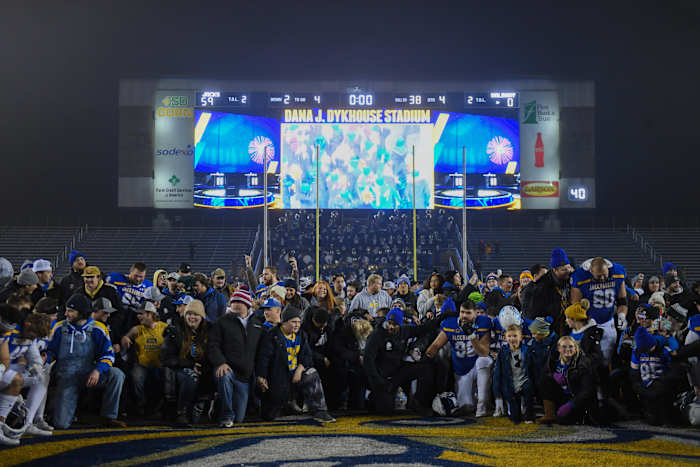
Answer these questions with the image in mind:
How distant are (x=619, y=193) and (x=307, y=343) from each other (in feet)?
150

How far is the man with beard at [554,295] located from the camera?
936 cm

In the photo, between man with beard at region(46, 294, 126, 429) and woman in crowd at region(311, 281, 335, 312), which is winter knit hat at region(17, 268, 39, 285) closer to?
man with beard at region(46, 294, 126, 429)

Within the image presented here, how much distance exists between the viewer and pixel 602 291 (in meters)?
9.04

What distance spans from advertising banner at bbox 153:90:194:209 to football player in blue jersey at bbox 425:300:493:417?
1104 inches

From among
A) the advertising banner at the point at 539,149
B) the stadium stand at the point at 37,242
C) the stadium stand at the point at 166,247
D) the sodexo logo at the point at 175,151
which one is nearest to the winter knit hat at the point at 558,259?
the stadium stand at the point at 166,247

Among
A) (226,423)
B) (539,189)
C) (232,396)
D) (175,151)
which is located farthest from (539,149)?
(226,423)

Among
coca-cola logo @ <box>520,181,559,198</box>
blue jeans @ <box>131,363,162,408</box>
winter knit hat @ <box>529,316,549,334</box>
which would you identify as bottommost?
blue jeans @ <box>131,363,162,408</box>

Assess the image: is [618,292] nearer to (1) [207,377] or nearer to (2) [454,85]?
(1) [207,377]

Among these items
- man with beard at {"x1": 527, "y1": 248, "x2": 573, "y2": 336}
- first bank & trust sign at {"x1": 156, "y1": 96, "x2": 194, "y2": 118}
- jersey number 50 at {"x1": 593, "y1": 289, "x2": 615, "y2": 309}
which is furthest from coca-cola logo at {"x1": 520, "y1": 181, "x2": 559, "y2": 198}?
jersey number 50 at {"x1": 593, "y1": 289, "x2": 615, "y2": 309}

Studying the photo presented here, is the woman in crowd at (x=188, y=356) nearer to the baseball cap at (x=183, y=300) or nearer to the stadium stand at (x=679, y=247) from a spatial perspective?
the baseball cap at (x=183, y=300)

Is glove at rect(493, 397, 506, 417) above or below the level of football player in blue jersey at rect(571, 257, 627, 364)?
below

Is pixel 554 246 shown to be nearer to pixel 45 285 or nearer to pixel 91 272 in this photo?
pixel 45 285

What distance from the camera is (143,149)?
122ft

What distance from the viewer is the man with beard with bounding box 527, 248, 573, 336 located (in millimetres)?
9359
